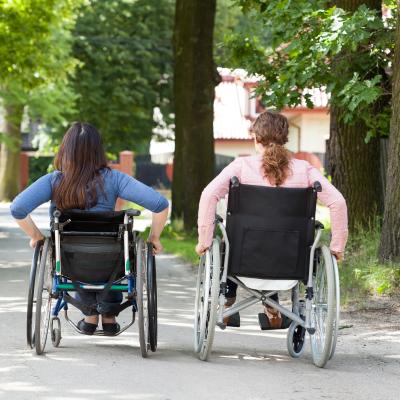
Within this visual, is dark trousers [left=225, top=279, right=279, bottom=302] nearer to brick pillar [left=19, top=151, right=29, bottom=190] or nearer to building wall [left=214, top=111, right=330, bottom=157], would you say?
building wall [left=214, top=111, right=330, bottom=157]

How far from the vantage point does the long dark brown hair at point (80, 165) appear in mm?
8258

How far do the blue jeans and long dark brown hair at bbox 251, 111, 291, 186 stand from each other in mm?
1268

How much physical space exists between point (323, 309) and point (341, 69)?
6574mm

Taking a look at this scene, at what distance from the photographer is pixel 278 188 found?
26.6ft

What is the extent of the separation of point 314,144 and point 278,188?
45.1 m

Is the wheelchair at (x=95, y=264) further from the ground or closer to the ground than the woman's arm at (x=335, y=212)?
closer to the ground

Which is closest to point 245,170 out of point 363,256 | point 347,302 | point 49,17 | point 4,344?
point 4,344

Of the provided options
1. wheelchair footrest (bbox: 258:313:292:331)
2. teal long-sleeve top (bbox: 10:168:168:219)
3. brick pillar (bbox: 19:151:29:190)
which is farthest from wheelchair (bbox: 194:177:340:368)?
brick pillar (bbox: 19:151:29:190)

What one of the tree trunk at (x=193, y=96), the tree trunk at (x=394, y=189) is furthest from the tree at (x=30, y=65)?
the tree trunk at (x=394, y=189)

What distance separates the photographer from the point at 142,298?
8.05 metres

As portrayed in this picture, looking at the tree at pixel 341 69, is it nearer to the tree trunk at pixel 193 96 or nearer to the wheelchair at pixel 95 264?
the wheelchair at pixel 95 264

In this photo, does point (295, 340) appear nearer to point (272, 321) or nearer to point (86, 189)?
point (272, 321)

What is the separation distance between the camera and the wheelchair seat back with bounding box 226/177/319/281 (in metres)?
8.12

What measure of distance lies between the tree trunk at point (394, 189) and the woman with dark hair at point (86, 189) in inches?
184
